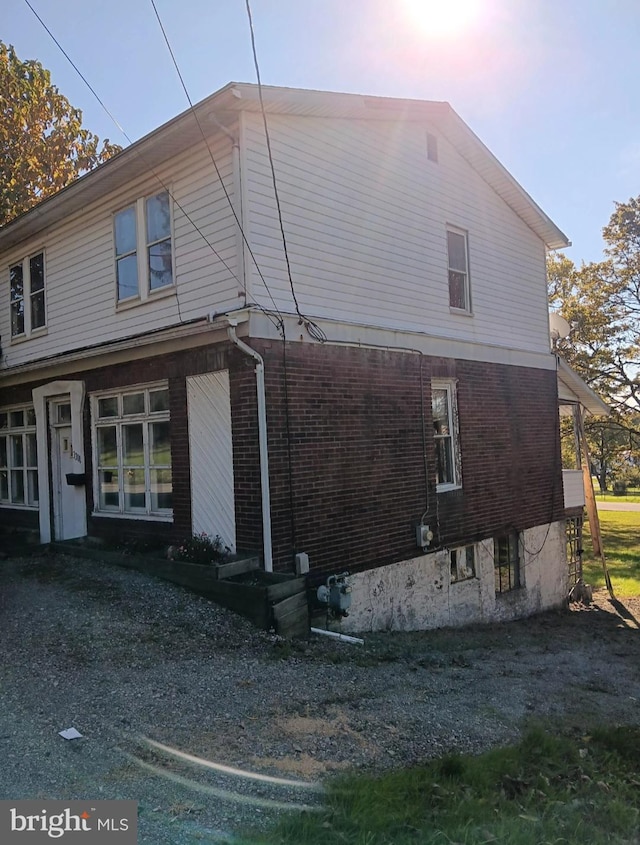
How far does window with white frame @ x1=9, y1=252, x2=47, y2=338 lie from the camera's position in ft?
43.3

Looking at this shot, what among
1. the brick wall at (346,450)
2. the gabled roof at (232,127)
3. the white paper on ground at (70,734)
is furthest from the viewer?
the brick wall at (346,450)

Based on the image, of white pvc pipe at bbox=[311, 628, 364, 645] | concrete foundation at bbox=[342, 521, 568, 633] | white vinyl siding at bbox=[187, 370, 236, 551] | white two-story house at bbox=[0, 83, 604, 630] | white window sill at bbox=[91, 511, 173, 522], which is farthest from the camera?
white window sill at bbox=[91, 511, 173, 522]

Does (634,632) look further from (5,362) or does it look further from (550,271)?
(550,271)

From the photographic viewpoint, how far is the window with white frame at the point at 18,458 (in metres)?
13.9

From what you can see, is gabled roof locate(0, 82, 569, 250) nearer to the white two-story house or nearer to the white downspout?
the white two-story house

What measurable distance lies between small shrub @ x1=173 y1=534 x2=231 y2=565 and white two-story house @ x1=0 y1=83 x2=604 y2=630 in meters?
0.29

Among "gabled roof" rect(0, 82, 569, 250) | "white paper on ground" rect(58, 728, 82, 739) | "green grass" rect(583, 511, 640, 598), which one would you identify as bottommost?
"green grass" rect(583, 511, 640, 598)

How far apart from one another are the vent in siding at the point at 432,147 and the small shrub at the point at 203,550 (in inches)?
309

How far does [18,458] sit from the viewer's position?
14391 mm

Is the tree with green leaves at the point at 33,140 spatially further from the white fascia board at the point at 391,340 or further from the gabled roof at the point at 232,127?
the white fascia board at the point at 391,340

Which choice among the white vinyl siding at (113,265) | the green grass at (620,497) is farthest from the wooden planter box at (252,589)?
the green grass at (620,497)

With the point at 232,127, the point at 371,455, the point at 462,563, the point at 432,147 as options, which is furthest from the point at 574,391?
the point at 232,127

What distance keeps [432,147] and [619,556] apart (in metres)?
17.2

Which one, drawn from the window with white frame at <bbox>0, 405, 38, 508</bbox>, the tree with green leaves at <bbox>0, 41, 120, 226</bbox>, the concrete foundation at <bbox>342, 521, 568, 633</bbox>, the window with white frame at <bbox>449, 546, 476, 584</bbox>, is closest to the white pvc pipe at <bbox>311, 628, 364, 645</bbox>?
the concrete foundation at <bbox>342, 521, 568, 633</bbox>
